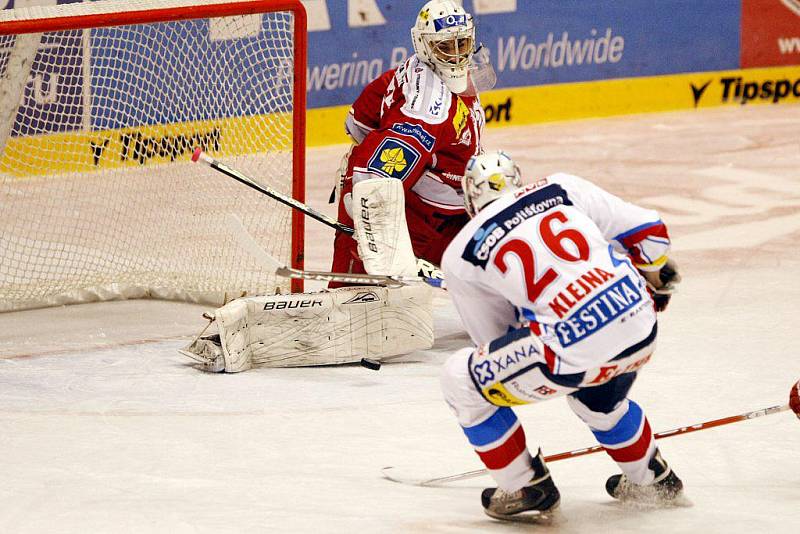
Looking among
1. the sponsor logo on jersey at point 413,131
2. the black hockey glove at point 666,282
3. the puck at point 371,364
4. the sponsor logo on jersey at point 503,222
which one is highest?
the sponsor logo on jersey at point 503,222

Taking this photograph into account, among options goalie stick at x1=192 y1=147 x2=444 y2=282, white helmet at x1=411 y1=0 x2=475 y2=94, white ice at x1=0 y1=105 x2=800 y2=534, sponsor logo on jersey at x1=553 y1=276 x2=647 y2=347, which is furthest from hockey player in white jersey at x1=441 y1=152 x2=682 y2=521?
white helmet at x1=411 y1=0 x2=475 y2=94

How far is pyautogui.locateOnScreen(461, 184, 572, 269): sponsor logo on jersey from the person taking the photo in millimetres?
2959

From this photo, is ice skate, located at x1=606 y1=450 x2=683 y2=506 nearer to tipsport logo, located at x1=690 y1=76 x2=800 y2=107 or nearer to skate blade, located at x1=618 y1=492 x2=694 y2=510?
skate blade, located at x1=618 y1=492 x2=694 y2=510

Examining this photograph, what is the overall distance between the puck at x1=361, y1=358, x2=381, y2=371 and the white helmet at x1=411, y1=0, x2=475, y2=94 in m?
0.97

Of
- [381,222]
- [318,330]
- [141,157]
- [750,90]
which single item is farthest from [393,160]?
[750,90]

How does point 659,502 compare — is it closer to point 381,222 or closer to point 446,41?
point 381,222

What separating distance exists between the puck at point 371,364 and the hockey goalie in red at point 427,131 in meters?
0.47

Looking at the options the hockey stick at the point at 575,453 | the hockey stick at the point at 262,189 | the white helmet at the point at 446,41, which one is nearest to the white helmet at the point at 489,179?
the hockey stick at the point at 575,453

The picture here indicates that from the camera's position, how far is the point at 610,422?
10.3 ft

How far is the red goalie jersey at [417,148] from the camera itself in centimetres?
473

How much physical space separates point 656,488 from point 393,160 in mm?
1836

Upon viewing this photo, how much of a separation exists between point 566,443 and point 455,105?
144 centimetres

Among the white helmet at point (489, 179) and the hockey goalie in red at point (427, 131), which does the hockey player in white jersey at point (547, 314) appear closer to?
the white helmet at point (489, 179)

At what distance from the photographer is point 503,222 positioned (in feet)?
9.75
